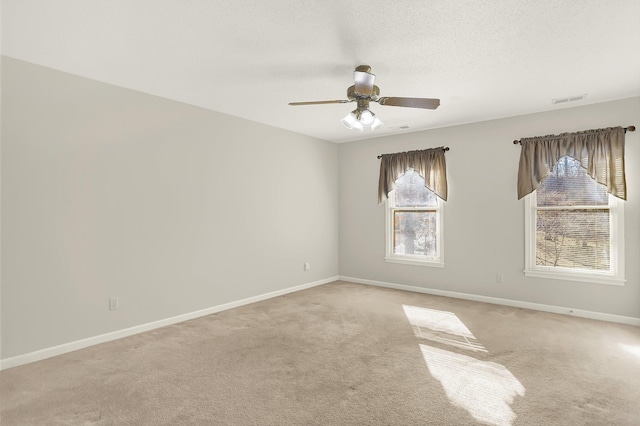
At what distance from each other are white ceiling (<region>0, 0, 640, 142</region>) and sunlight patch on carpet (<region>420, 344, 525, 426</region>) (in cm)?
262

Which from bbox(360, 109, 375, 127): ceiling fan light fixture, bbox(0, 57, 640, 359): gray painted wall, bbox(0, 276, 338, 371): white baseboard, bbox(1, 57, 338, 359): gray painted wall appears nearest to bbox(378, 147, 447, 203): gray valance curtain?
bbox(0, 57, 640, 359): gray painted wall

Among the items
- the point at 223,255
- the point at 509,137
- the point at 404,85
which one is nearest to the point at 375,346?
the point at 223,255

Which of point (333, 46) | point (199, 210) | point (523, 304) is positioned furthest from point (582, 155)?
point (199, 210)

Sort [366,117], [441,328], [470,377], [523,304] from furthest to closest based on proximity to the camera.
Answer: [523,304] < [441,328] < [366,117] < [470,377]

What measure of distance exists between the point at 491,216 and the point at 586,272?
4.17ft

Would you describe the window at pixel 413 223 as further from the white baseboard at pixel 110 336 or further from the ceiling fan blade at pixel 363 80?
the ceiling fan blade at pixel 363 80

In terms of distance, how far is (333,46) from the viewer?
2730mm

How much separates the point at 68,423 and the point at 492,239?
4.97 m

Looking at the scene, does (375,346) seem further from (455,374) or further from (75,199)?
(75,199)

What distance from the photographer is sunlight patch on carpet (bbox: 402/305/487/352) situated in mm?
3387

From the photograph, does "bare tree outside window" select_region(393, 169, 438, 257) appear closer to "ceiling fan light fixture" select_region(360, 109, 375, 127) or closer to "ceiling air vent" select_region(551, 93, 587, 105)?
"ceiling air vent" select_region(551, 93, 587, 105)

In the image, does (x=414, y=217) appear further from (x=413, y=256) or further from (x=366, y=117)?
(x=366, y=117)

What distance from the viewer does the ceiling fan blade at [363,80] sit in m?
2.85

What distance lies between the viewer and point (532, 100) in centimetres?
407
